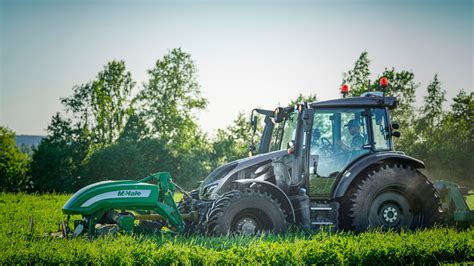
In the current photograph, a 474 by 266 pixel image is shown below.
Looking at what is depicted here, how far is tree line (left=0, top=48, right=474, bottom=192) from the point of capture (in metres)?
40.4

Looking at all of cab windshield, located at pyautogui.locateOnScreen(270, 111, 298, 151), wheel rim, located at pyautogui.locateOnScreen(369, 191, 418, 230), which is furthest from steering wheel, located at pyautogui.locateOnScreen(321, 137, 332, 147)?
wheel rim, located at pyautogui.locateOnScreen(369, 191, 418, 230)

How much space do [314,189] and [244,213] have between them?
5.41ft

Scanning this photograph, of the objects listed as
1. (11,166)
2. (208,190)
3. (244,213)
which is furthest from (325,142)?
(11,166)

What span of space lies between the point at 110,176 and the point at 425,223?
3441 centimetres

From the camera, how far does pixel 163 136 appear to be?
46312 mm

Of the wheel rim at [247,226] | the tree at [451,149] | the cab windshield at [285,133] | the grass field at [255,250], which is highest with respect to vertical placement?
the tree at [451,149]

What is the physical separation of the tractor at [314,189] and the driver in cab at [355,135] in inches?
0.7

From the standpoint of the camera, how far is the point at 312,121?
934 centimetres

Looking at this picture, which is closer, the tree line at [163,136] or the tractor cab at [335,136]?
the tractor cab at [335,136]

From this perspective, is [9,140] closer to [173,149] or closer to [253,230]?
[173,149]

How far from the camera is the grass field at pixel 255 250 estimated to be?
22.1 ft

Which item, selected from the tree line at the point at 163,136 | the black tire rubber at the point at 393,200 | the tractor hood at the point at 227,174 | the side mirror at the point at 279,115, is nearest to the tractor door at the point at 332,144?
the black tire rubber at the point at 393,200

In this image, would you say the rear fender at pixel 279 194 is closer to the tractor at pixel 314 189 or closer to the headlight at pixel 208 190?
the tractor at pixel 314 189

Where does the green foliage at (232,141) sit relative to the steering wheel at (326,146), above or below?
above
